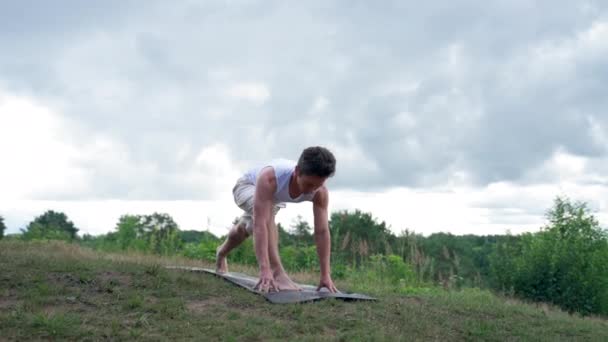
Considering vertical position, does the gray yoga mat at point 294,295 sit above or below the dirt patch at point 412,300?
above

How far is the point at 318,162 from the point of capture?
6.77 m

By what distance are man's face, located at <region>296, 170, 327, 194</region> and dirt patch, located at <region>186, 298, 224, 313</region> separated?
4.28 ft

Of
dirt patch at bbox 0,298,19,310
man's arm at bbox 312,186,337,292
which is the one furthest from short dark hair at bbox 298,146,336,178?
dirt patch at bbox 0,298,19,310

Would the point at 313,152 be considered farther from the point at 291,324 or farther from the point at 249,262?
the point at 249,262

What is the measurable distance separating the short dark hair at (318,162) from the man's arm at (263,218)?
0.47m

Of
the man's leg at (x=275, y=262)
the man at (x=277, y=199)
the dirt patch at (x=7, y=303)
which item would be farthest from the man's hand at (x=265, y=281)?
the dirt patch at (x=7, y=303)

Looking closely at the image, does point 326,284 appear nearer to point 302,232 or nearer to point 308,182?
point 308,182

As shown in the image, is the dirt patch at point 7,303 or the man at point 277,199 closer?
the dirt patch at point 7,303

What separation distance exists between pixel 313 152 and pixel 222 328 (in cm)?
179

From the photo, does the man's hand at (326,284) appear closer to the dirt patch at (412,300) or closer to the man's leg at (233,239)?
the dirt patch at (412,300)

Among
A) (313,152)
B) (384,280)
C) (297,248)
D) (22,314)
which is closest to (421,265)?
(384,280)

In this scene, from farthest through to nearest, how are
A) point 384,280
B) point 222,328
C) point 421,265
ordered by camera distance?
point 421,265, point 384,280, point 222,328

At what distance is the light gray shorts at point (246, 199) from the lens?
25.6 feet

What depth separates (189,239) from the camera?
653 inches
